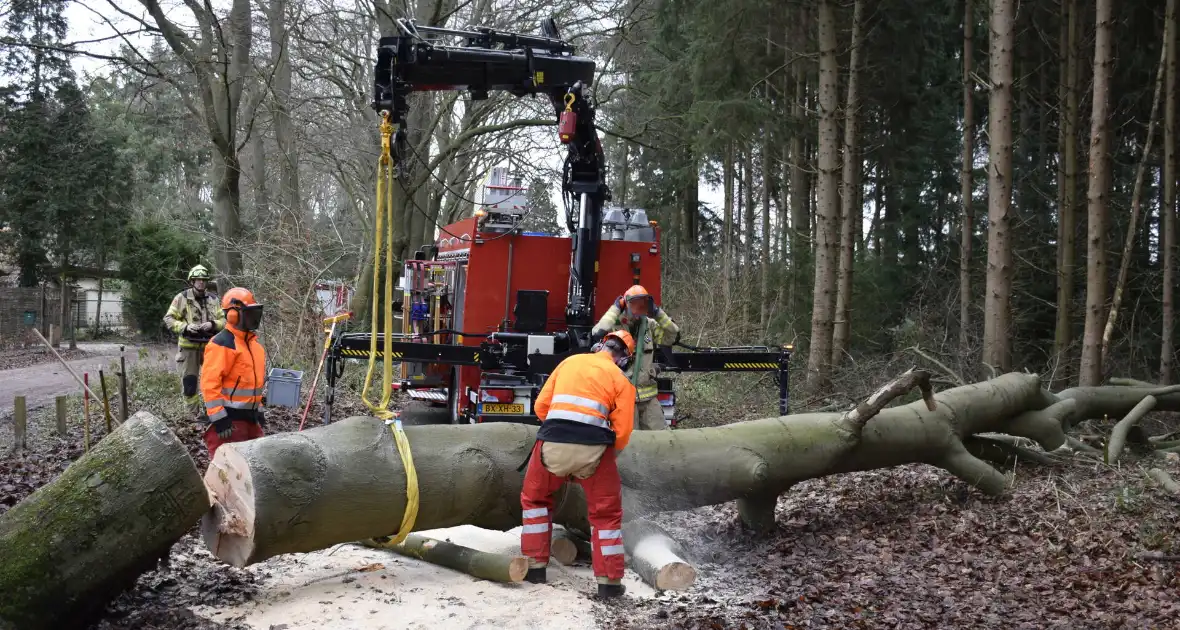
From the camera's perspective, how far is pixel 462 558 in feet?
18.3

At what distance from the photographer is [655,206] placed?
27969mm

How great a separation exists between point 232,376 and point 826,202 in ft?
26.7

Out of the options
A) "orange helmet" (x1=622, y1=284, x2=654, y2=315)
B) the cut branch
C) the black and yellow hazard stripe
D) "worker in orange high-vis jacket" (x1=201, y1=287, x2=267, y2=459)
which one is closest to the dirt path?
"worker in orange high-vis jacket" (x1=201, y1=287, x2=267, y2=459)

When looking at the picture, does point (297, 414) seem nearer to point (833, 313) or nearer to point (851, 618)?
point (833, 313)

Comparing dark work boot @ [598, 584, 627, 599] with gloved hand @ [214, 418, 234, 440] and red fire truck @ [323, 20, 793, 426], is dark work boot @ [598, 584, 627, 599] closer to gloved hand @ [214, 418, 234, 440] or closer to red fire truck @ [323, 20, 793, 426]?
gloved hand @ [214, 418, 234, 440]

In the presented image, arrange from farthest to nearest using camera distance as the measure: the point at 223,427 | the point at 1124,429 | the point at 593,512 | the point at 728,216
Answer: the point at 728,216
the point at 1124,429
the point at 223,427
the point at 593,512

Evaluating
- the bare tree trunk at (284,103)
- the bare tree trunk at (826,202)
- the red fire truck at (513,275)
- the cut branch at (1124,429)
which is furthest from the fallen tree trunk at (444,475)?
the bare tree trunk at (284,103)

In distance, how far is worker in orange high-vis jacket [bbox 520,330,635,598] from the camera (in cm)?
537

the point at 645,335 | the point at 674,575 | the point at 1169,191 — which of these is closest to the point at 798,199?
the point at 1169,191

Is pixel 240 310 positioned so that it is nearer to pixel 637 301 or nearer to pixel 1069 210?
pixel 637 301

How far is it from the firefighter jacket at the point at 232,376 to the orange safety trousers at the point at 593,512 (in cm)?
253

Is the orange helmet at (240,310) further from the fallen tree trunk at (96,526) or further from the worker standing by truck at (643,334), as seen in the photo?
the worker standing by truck at (643,334)

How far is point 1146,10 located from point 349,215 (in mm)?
20290

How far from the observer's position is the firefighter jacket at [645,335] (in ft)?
26.6
